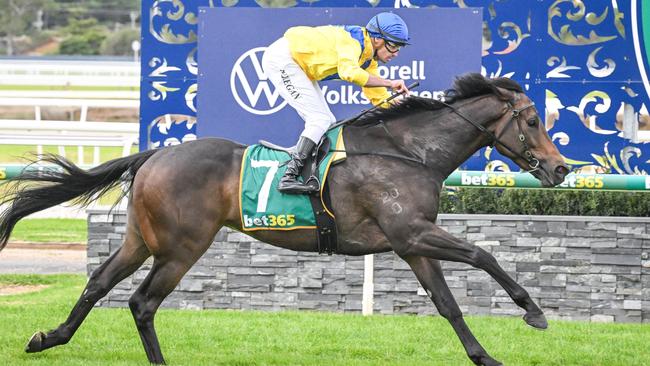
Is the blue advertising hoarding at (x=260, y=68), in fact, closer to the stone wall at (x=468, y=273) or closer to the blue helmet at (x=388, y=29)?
the stone wall at (x=468, y=273)

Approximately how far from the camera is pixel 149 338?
6.85m

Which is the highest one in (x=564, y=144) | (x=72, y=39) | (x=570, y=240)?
(x=72, y=39)

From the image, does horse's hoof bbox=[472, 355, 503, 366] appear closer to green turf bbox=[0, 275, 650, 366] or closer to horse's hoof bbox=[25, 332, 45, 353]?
green turf bbox=[0, 275, 650, 366]

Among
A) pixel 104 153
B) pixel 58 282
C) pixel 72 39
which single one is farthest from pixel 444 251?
pixel 72 39

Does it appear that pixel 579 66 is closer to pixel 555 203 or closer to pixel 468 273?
pixel 555 203

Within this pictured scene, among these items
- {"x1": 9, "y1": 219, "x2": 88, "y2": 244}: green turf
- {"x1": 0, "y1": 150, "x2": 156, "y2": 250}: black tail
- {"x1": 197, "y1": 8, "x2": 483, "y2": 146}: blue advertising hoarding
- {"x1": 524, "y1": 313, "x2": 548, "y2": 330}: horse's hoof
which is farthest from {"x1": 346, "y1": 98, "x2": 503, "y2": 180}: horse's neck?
{"x1": 9, "y1": 219, "x2": 88, "y2": 244}: green turf

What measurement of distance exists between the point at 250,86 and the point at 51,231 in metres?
4.80

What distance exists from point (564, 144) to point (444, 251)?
3.04m

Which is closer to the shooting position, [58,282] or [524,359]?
[524,359]

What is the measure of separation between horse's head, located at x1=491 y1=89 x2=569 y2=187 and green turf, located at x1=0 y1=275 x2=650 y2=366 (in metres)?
1.21

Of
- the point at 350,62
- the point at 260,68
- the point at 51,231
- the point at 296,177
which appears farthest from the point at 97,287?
the point at 51,231

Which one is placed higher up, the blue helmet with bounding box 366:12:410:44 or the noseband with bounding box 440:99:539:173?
the blue helmet with bounding box 366:12:410:44

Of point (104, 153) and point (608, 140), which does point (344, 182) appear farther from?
point (104, 153)

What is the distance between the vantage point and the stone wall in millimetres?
8602
